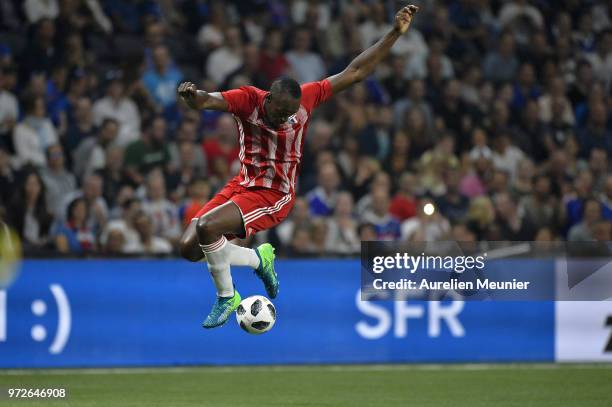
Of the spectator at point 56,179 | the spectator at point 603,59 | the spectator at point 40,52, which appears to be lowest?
the spectator at point 56,179

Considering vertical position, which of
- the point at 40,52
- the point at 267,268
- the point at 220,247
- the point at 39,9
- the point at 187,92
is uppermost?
the point at 39,9

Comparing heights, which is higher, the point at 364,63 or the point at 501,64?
the point at 501,64

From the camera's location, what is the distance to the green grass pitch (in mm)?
10805

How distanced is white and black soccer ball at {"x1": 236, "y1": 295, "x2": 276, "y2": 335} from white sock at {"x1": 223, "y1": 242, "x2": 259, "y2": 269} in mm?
318

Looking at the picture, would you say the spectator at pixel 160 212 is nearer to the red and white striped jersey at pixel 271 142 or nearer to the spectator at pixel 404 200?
the spectator at pixel 404 200

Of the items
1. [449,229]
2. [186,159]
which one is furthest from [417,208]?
[186,159]

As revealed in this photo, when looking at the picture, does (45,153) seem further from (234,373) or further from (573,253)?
(573,253)

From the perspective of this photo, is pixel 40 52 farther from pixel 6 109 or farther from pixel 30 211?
pixel 30 211

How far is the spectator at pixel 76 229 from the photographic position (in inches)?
537

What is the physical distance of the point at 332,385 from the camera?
11.9m

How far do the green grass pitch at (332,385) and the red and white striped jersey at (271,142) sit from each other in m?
2.06

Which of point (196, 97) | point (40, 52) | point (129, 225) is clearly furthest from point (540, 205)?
point (196, 97)

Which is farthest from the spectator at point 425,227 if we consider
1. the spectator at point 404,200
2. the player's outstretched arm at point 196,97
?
the player's outstretched arm at point 196,97

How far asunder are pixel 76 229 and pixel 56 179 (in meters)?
0.94
